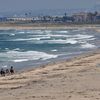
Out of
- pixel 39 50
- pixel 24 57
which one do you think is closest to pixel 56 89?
pixel 24 57

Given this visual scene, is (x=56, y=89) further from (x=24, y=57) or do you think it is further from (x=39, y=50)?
(x=39, y=50)

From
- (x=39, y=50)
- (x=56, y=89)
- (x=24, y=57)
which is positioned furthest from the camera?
(x=39, y=50)

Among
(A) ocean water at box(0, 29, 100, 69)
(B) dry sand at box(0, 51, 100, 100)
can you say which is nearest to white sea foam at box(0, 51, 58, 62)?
(A) ocean water at box(0, 29, 100, 69)

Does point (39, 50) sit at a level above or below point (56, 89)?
below

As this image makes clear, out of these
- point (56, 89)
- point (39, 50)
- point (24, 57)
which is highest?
point (56, 89)

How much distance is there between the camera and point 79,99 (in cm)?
1670

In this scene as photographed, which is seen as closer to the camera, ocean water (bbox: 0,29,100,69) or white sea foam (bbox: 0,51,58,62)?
ocean water (bbox: 0,29,100,69)

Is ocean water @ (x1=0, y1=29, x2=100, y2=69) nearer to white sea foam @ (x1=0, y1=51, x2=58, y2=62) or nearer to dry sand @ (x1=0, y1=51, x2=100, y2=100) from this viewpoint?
white sea foam @ (x1=0, y1=51, x2=58, y2=62)

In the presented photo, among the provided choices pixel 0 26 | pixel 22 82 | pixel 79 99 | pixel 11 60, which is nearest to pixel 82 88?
pixel 79 99

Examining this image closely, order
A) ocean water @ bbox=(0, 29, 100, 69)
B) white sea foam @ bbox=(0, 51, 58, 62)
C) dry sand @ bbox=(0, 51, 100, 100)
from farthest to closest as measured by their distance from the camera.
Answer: white sea foam @ bbox=(0, 51, 58, 62), ocean water @ bbox=(0, 29, 100, 69), dry sand @ bbox=(0, 51, 100, 100)

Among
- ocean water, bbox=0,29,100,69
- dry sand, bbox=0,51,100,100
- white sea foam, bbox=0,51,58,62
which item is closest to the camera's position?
dry sand, bbox=0,51,100,100

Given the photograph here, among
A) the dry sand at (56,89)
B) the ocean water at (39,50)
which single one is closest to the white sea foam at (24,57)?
the ocean water at (39,50)

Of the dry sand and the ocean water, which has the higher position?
the dry sand

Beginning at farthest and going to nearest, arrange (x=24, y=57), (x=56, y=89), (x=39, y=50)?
(x=39, y=50), (x=24, y=57), (x=56, y=89)
